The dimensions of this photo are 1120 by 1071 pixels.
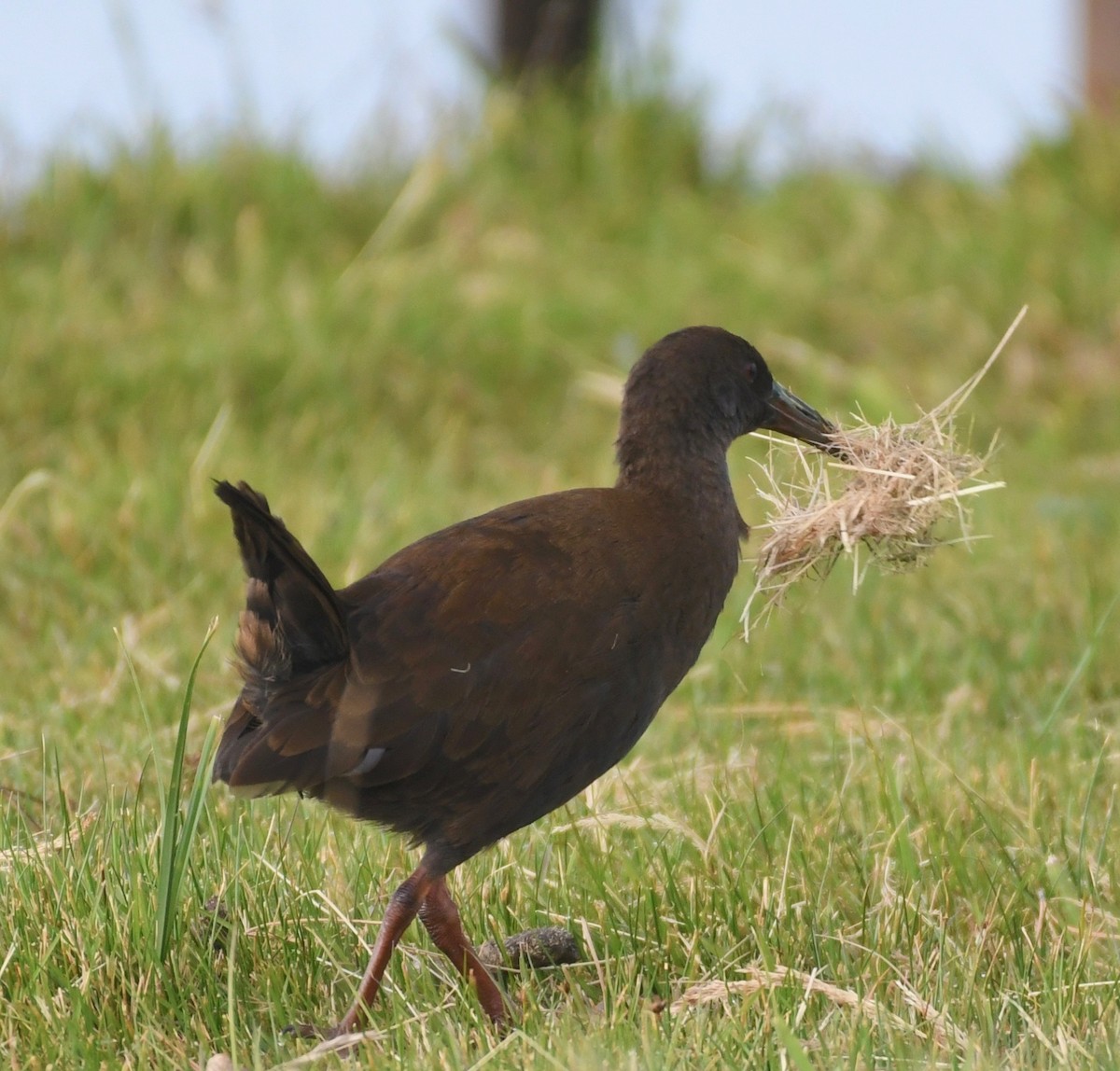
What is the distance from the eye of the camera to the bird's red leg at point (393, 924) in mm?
2795

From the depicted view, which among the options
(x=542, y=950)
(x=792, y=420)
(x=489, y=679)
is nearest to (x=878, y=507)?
(x=792, y=420)

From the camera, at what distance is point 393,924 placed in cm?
284

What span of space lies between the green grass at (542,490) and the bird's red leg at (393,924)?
0.14 ft

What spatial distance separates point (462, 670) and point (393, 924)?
41cm

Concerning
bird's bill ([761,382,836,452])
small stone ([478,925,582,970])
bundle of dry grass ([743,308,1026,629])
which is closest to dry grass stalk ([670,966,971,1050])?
small stone ([478,925,582,970])

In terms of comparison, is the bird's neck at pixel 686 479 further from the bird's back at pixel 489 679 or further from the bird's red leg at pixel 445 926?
the bird's red leg at pixel 445 926

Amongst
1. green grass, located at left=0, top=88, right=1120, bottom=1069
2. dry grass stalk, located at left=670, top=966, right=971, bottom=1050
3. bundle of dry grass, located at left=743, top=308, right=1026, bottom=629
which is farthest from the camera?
bundle of dry grass, located at left=743, top=308, right=1026, bottom=629

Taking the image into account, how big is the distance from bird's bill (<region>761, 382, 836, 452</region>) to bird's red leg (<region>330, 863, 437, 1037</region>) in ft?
3.73

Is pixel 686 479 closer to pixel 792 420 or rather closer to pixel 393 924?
pixel 792 420

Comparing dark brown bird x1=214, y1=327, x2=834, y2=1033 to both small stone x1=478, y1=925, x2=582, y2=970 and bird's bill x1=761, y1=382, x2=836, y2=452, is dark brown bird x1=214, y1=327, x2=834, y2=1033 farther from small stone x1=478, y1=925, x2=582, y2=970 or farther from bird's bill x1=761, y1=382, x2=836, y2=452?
bird's bill x1=761, y1=382, x2=836, y2=452

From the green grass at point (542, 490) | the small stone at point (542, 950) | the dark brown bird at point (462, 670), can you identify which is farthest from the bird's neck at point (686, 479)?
the small stone at point (542, 950)

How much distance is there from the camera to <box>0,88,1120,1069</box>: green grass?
2764 millimetres

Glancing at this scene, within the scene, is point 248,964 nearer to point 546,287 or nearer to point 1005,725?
point 1005,725

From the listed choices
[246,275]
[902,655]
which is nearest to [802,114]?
[246,275]
